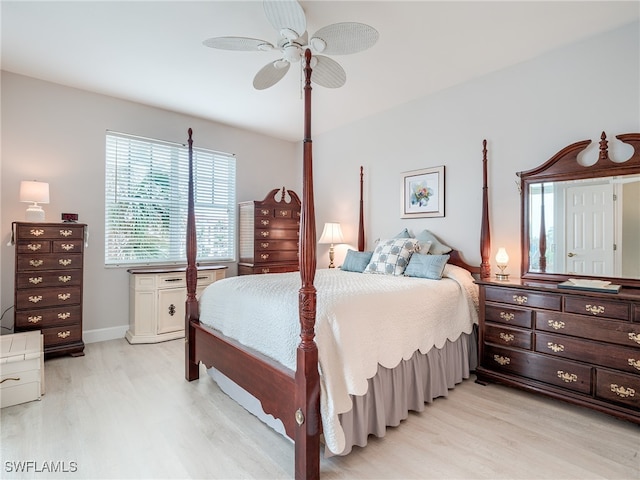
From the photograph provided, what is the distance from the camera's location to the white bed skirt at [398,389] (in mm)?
1809

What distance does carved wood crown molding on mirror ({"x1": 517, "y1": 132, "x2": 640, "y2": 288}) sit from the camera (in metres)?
2.34

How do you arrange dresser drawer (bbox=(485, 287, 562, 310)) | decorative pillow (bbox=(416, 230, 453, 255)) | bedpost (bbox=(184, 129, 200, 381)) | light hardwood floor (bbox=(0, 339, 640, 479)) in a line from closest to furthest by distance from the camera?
light hardwood floor (bbox=(0, 339, 640, 479)), dresser drawer (bbox=(485, 287, 562, 310)), bedpost (bbox=(184, 129, 200, 381)), decorative pillow (bbox=(416, 230, 453, 255))

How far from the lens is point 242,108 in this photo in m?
3.98

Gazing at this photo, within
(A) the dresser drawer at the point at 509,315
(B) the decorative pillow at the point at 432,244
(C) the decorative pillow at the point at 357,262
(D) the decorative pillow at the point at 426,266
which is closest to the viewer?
(A) the dresser drawer at the point at 509,315

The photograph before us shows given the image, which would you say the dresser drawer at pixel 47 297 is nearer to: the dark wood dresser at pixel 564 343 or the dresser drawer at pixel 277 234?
the dresser drawer at pixel 277 234

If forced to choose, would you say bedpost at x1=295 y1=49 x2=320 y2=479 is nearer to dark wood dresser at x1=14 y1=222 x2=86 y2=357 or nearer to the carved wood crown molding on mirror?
the carved wood crown molding on mirror

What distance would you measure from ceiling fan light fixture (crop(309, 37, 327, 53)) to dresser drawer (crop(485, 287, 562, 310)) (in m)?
Answer: 2.18

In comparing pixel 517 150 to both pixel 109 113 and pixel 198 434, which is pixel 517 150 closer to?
pixel 198 434

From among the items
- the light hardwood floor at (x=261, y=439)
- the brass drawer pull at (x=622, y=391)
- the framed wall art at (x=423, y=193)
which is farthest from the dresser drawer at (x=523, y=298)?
the framed wall art at (x=423, y=193)

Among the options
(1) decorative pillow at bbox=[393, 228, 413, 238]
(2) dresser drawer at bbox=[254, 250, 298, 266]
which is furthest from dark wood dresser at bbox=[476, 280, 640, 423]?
(2) dresser drawer at bbox=[254, 250, 298, 266]

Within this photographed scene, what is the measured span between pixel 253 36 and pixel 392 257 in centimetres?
223

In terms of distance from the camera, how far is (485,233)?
3.02 metres

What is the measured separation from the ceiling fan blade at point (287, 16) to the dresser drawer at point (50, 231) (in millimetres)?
2707

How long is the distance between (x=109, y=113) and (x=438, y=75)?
355 cm
